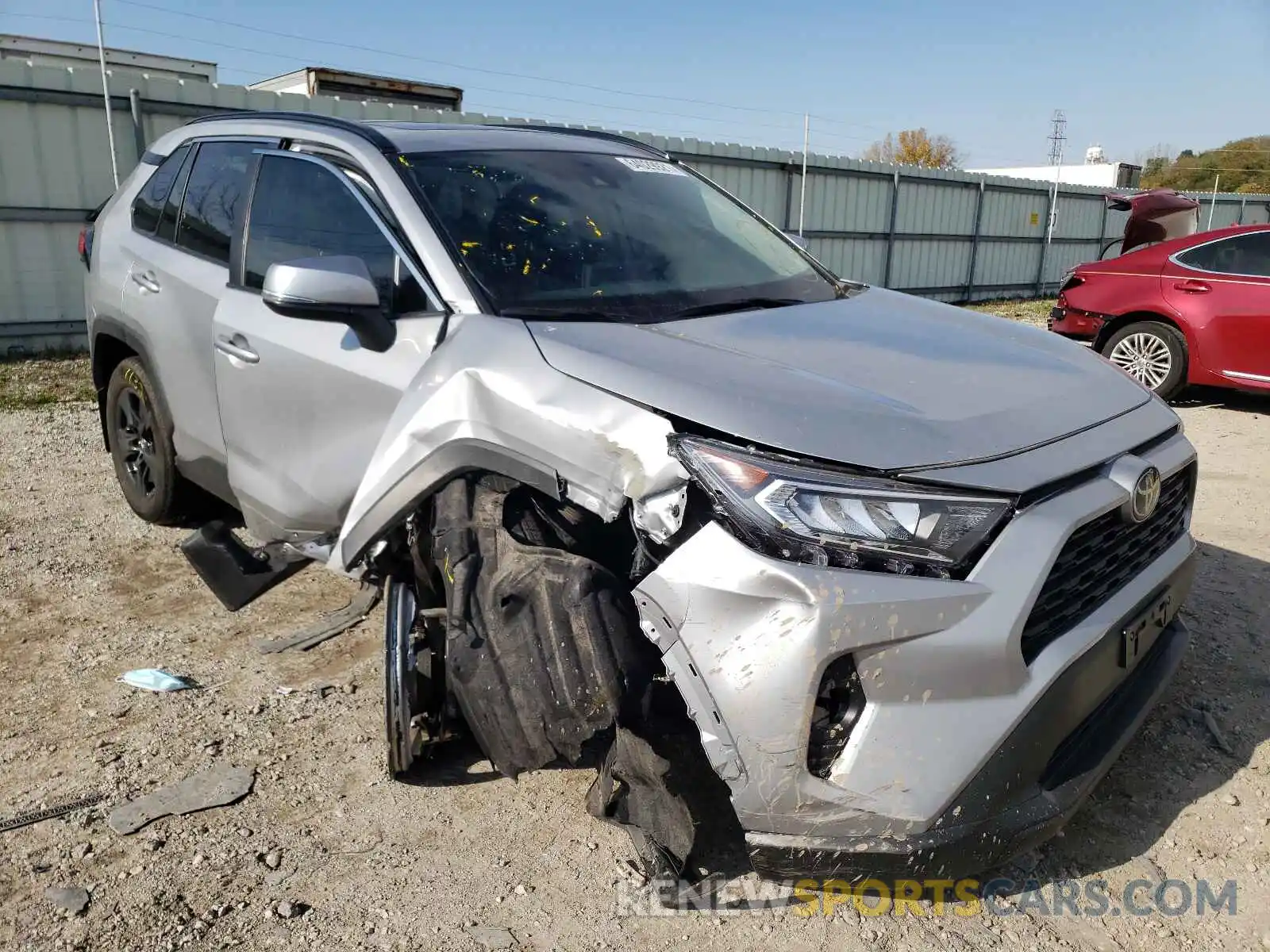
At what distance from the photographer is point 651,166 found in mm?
3652

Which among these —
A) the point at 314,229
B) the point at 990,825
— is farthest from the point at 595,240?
the point at 990,825

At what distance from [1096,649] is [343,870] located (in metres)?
1.85

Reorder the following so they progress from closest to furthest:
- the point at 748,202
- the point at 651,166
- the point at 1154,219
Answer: the point at 651,166 < the point at 1154,219 < the point at 748,202

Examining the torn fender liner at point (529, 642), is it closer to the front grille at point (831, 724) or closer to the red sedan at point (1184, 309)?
the front grille at point (831, 724)

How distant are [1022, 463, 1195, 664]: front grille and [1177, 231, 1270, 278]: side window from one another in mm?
6092

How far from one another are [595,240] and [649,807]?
1.70 meters

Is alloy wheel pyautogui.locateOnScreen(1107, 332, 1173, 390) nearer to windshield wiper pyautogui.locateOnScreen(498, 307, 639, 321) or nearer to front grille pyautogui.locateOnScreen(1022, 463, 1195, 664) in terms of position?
front grille pyautogui.locateOnScreen(1022, 463, 1195, 664)

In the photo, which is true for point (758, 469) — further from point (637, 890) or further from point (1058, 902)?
point (1058, 902)

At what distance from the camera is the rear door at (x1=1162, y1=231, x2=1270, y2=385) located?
7.29 metres

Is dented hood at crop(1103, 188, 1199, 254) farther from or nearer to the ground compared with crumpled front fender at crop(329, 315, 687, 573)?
farther from the ground

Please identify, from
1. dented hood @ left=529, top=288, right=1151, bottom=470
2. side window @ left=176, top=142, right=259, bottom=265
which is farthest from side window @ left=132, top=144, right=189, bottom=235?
dented hood @ left=529, top=288, right=1151, bottom=470

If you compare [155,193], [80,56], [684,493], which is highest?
[80,56]

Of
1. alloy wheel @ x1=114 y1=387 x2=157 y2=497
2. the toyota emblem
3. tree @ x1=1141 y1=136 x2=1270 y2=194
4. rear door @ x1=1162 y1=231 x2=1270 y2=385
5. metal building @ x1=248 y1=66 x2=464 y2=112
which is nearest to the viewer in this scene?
the toyota emblem

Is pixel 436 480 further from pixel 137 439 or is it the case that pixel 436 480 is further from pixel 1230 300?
pixel 1230 300
